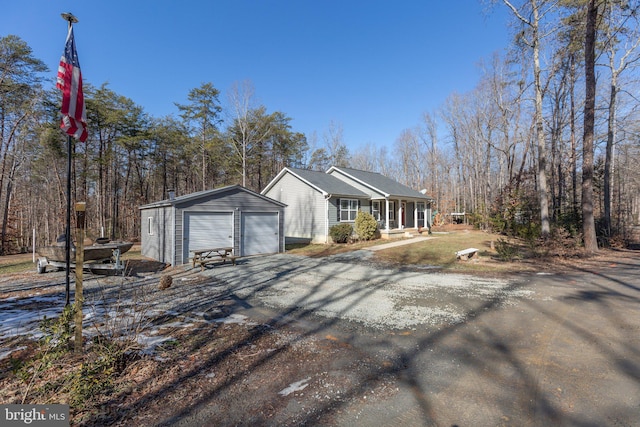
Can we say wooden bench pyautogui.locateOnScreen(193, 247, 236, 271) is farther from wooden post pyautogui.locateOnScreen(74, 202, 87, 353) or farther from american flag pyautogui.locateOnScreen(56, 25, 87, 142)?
wooden post pyautogui.locateOnScreen(74, 202, 87, 353)

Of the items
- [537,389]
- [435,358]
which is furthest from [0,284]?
[537,389]

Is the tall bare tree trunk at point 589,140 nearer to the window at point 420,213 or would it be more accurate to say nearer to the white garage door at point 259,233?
the white garage door at point 259,233

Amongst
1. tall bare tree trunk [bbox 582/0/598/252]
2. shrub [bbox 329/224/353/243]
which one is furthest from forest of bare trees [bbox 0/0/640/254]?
shrub [bbox 329/224/353/243]

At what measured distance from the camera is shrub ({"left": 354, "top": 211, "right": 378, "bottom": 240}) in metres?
17.9

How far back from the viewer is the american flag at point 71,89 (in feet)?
13.4

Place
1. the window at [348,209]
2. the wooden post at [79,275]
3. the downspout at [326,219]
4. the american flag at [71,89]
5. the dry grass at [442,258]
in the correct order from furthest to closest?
the window at [348,209], the downspout at [326,219], the dry grass at [442,258], the american flag at [71,89], the wooden post at [79,275]

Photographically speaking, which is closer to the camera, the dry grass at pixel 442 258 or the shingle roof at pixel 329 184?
the dry grass at pixel 442 258

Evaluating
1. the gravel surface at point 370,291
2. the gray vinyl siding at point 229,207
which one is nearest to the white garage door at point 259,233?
the gray vinyl siding at point 229,207

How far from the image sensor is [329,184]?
20.0m

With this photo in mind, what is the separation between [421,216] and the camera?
26.5 meters

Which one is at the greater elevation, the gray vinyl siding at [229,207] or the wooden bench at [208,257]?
the gray vinyl siding at [229,207]

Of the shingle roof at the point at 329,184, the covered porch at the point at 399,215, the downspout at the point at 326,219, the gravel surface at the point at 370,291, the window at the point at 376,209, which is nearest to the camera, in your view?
the gravel surface at the point at 370,291

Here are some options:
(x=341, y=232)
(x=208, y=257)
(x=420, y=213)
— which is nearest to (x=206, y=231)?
(x=208, y=257)

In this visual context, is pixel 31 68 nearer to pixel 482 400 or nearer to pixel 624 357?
pixel 482 400
